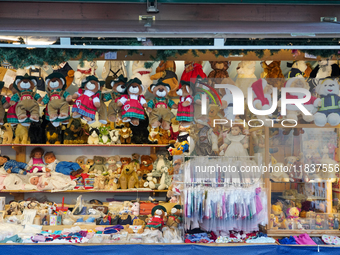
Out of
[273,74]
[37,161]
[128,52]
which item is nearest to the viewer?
[128,52]

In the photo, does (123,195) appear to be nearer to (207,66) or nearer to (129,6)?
(207,66)

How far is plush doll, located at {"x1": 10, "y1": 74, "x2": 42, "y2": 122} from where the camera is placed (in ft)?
11.9

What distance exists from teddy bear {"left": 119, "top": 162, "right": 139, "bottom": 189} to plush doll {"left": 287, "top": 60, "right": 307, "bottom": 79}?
2915 mm

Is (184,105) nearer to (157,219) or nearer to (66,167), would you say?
(157,219)

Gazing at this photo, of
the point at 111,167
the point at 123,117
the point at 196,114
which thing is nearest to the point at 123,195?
the point at 111,167

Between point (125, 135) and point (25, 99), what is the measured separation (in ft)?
6.00

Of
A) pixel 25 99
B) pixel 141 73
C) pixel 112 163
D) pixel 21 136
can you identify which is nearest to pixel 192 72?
pixel 141 73

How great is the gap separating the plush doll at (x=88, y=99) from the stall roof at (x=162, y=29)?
3.92 ft

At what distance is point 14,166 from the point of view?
16.9 feet

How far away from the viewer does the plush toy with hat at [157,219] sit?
3.65m

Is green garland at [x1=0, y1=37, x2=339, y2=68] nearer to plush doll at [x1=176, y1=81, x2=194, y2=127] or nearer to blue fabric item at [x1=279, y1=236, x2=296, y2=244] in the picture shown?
plush doll at [x1=176, y1=81, x2=194, y2=127]

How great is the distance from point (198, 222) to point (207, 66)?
69.0 inches

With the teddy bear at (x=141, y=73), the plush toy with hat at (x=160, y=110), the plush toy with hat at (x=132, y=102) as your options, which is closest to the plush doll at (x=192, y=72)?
the plush toy with hat at (x=160, y=110)

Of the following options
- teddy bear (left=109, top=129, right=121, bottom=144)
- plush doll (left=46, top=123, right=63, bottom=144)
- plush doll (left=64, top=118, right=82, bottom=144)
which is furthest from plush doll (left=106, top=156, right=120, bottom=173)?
plush doll (left=46, top=123, right=63, bottom=144)
